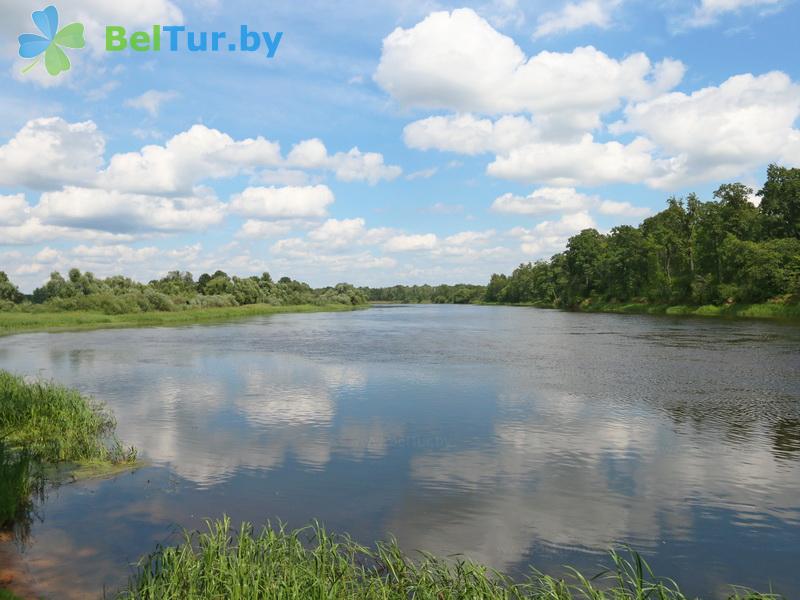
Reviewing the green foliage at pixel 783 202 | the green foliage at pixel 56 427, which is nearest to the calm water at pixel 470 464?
the green foliage at pixel 56 427

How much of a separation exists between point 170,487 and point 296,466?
3195 millimetres

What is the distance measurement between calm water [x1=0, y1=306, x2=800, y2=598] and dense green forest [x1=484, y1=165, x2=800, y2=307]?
51.8 meters

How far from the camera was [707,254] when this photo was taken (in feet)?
305

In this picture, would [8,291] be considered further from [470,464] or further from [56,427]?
[470,464]

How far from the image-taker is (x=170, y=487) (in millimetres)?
13547

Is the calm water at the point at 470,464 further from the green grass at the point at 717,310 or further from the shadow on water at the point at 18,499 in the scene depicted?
the green grass at the point at 717,310

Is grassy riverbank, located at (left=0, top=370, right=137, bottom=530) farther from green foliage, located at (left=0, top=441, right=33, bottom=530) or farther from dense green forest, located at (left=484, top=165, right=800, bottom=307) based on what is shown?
dense green forest, located at (left=484, top=165, right=800, bottom=307)

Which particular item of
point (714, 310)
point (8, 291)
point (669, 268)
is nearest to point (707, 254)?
point (714, 310)

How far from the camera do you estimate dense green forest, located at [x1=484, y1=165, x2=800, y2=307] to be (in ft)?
256

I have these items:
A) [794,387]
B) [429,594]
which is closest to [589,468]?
[429,594]

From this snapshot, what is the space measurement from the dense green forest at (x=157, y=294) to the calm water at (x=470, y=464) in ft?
181

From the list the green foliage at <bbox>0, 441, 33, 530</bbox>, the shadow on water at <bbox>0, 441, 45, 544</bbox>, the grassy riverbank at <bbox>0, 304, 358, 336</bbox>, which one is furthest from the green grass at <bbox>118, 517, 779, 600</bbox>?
the grassy riverbank at <bbox>0, 304, 358, 336</bbox>

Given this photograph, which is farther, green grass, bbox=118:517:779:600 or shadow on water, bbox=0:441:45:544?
shadow on water, bbox=0:441:45:544

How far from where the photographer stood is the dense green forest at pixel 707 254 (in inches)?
3073
